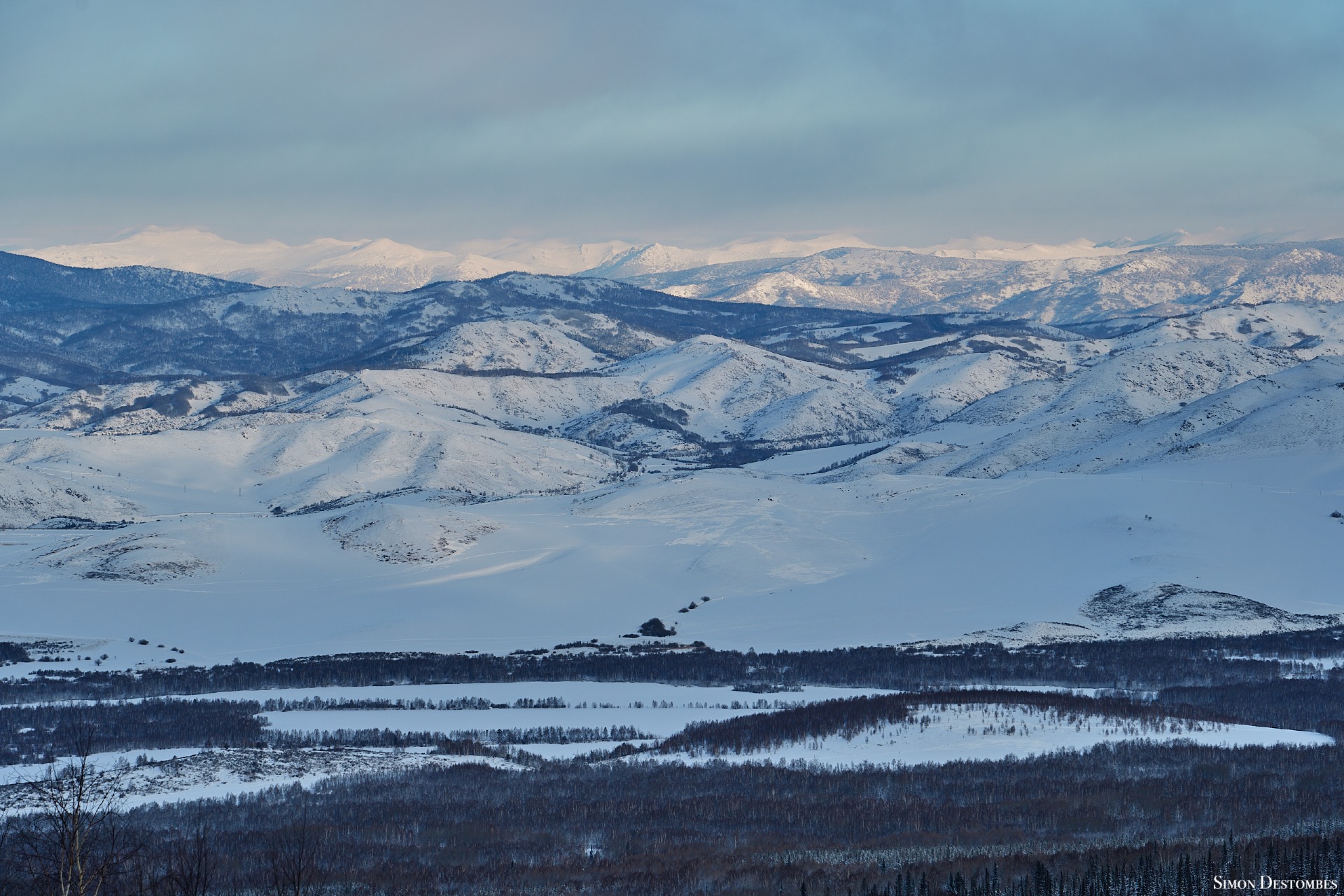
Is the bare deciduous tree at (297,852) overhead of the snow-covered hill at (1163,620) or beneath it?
beneath

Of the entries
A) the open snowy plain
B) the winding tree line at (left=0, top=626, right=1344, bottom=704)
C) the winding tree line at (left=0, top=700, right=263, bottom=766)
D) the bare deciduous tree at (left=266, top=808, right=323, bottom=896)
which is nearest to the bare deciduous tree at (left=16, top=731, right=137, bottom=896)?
the winding tree line at (left=0, top=700, right=263, bottom=766)

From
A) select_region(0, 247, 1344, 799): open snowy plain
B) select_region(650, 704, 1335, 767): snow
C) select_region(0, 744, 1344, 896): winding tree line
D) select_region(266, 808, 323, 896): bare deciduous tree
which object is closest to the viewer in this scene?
select_region(266, 808, 323, 896): bare deciduous tree

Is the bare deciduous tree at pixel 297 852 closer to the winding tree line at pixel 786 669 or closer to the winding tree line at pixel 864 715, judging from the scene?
the winding tree line at pixel 864 715

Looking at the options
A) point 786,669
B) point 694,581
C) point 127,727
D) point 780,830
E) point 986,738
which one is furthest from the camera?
point 694,581

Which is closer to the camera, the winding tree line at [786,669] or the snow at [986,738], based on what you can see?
the snow at [986,738]

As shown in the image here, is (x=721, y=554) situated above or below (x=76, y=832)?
below

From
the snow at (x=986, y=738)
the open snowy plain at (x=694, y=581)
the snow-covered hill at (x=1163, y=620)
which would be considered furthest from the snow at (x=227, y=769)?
the snow-covered hill at (x=1163, y=620)

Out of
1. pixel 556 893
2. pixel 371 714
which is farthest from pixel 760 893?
pixel 371 714

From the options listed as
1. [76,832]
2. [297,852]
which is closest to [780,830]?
[297,852]

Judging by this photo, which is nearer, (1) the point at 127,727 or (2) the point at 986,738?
(2) the point at 986,738

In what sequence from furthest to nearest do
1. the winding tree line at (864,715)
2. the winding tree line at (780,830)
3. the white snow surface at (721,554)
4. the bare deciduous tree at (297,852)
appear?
the white snow surface at (721,554)
the winding tree line at (864,715)
the winding tree line at (780,830)
the bare deciduous tree at (297,852)

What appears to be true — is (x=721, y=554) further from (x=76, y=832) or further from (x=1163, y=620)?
(x=76, y=832)

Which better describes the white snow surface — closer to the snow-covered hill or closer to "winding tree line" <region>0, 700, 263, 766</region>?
the snow-covered hill

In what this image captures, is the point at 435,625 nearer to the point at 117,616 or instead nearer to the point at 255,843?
the point at 117,616
